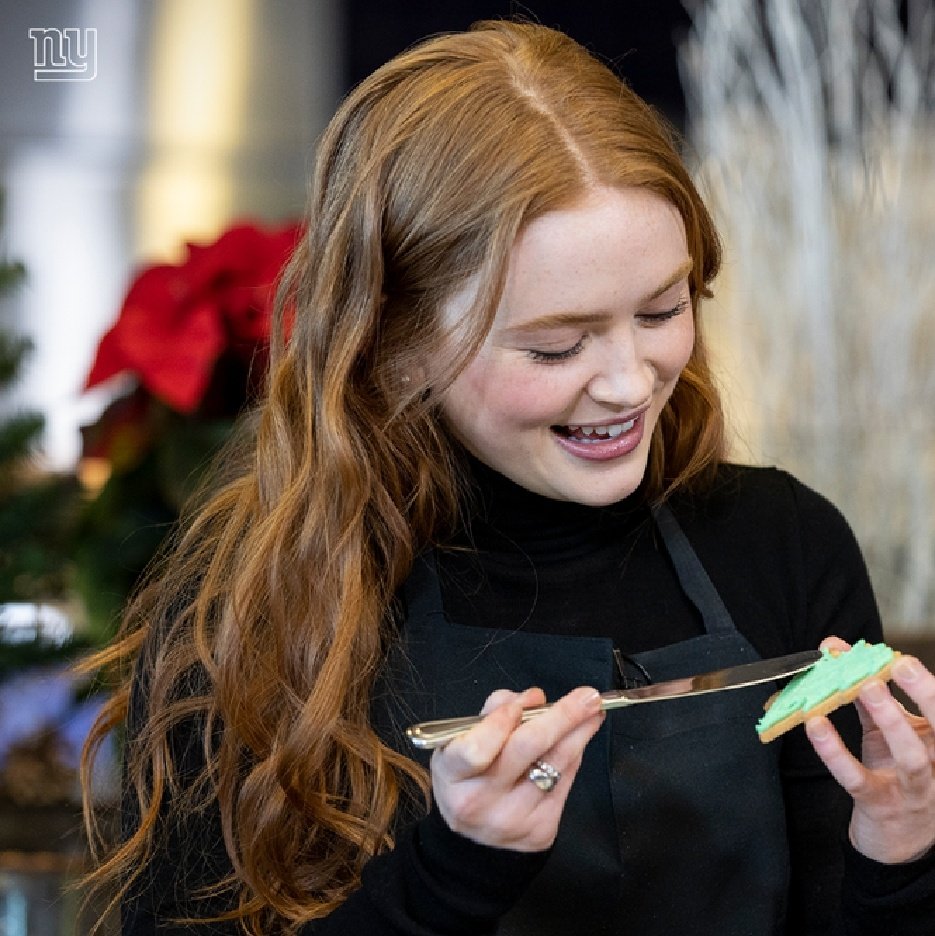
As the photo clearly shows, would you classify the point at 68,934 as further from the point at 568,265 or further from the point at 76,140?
the point at 76,140

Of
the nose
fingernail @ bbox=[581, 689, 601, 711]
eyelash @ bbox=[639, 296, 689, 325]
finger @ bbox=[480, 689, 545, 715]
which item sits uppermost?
eyelash @ bbox=[639, 296, 689, 325]

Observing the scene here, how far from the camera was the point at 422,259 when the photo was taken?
1149mm

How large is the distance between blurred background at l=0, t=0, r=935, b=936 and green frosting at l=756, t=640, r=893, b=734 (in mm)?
495

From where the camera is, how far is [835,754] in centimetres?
104

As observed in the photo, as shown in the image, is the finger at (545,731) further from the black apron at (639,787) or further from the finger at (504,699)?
the black apron at (639,787)

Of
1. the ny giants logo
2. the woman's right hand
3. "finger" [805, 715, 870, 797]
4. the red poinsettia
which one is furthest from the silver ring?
the ny giants logo

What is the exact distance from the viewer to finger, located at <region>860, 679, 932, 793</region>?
101 cm

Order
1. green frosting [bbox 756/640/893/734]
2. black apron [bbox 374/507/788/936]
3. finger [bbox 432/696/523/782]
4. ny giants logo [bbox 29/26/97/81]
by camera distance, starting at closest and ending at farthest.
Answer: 1. finger [bbox 432/696/523/782]
2. green frosting [bbox 756/640/893/734]
3. black apron [bbox 374/507/788/936]
4. ny giants logo [bbox 29/26/97/81]

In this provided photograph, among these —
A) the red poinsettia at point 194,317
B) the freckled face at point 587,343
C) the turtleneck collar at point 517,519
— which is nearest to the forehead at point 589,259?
the freckled face at point 587,343

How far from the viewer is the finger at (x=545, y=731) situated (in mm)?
963

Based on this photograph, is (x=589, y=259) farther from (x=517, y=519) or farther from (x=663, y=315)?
(x=517, y=519)

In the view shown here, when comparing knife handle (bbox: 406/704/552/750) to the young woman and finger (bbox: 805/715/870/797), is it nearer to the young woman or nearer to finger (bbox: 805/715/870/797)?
the young woman

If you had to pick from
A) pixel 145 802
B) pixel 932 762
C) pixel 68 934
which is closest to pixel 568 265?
pixel 932 762

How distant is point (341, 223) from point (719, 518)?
423mm
